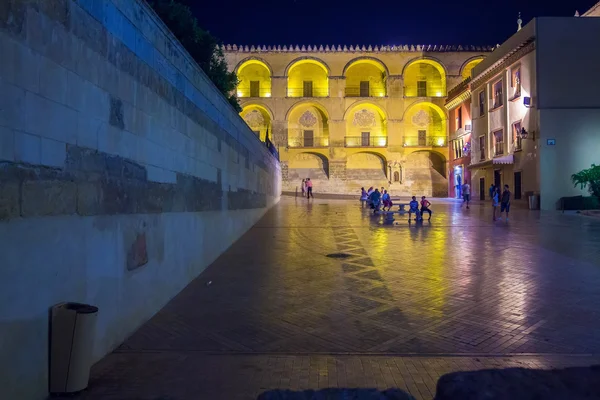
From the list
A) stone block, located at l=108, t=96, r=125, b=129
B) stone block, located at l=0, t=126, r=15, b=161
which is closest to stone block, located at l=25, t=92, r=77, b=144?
stone block, located at l=0, t=126, r=15, b=161

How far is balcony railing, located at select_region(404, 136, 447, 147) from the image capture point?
48469 mm

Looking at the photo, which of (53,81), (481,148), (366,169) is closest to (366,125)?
(366,169)

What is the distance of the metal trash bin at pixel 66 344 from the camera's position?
335 cm

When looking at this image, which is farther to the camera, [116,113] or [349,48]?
[349,48]

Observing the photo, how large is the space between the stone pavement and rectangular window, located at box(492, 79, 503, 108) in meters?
24.3

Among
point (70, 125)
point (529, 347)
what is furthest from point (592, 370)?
point (70, 125)

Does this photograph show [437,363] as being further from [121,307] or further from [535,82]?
[535,82]

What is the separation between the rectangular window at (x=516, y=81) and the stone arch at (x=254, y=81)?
26.9m

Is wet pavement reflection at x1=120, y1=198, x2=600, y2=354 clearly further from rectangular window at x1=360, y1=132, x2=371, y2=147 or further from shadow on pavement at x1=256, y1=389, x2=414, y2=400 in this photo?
rectangular window at x1=360, y1=132, x2=371, y2=147

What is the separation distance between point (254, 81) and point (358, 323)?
47.1 metres

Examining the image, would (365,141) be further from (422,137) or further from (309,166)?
(309,166)

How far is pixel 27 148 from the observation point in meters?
3.13

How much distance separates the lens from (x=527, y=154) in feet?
89.6

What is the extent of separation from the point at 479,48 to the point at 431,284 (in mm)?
48597
